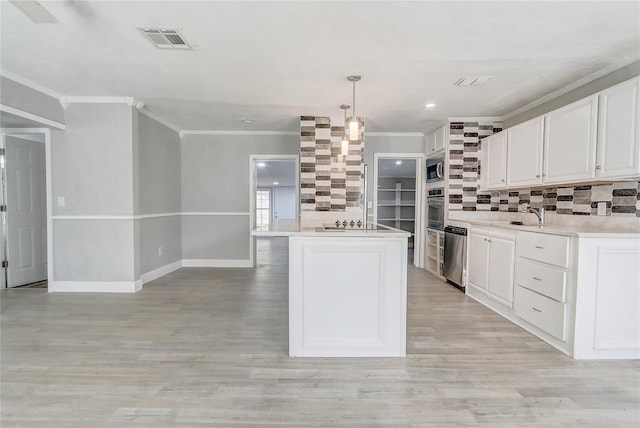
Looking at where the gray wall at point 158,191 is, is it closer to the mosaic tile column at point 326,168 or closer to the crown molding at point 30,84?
the crown molding at point 30,84

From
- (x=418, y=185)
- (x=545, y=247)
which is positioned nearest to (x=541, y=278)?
(x=545, y=247)

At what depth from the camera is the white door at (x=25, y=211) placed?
4109mm

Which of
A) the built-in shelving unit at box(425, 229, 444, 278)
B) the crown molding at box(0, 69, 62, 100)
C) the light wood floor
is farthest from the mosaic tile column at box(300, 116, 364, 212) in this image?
the crown molding at box(0, 69, 62, 100)

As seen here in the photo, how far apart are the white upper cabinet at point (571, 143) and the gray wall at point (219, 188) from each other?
11.9 ft

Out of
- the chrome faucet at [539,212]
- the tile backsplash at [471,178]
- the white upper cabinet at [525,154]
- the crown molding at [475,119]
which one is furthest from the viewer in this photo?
the crown molding at [475,119]

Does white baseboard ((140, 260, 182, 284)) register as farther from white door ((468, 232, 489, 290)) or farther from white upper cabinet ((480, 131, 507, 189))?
white upper cabinet ((480, 131, 507, 189))

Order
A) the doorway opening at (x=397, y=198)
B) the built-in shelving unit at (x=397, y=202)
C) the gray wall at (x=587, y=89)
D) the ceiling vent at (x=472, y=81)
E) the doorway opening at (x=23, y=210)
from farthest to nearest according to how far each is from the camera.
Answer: the built-in shelving unit at (x=397, y=202)
the doorway opening at (x=397, y=198)
the doorway opening at (x=23, y=210)
the ceiling vent at (x=472, y=81)
the gray wall at (x=587, y=89)

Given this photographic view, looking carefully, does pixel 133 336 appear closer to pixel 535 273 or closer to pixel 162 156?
pixel 162 156

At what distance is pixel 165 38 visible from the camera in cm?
233

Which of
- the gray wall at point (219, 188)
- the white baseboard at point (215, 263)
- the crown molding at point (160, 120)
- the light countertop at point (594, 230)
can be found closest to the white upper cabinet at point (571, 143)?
the light countertop at point (594, 230)

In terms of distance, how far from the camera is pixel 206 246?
5.56 m

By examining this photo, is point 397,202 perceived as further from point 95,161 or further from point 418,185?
point 95,161

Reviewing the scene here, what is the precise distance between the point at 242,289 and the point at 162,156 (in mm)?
2449

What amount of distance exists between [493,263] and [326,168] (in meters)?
2.34
